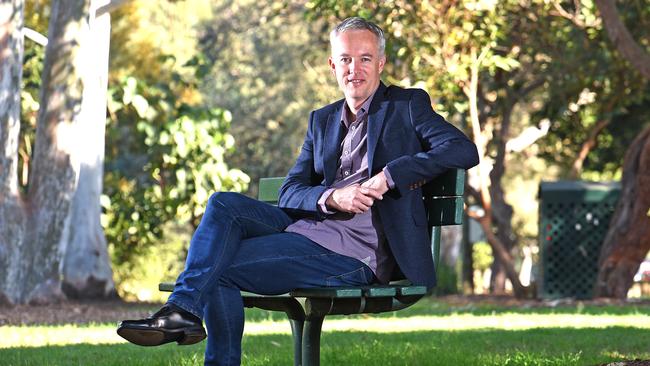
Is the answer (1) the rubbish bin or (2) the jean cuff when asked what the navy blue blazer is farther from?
(1) the rubbish bin

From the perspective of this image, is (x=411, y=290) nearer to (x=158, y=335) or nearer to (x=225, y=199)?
(x=225, y=199)

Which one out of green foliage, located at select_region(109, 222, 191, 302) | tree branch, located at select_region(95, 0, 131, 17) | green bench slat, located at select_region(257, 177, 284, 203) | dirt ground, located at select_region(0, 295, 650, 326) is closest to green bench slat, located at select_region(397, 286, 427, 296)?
green bench slat, located at select_region(257, 177, 284, 203)

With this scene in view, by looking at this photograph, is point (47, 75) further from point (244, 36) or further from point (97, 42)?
point (244, 36)

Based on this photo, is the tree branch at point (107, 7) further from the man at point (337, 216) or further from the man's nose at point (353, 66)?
the man's nose at point (353, 66)

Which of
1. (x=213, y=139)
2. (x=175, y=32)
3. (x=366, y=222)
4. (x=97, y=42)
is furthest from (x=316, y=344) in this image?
(x=175, y=32)

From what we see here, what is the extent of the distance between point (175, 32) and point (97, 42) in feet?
66.9

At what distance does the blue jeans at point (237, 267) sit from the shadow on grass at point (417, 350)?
2.00 meters

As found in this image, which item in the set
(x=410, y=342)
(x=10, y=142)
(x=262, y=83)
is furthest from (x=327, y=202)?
(x=262, y=83)

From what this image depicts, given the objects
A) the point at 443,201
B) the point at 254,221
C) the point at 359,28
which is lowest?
the point at 254,221

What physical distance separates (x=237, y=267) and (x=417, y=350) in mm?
3140

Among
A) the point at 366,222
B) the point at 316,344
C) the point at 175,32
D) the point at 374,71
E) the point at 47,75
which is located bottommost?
the point at 316,344

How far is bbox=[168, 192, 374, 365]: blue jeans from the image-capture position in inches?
201

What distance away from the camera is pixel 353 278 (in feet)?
17.9

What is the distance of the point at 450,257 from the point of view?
31.4m
